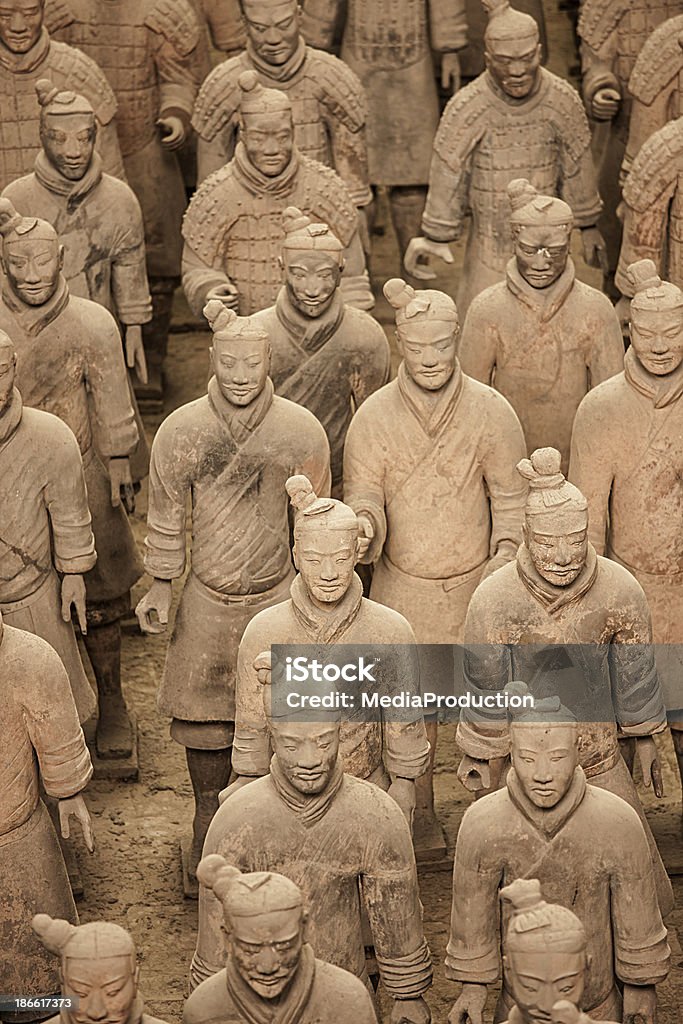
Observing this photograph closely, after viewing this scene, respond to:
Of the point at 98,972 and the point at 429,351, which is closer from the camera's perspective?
the point at 98,972

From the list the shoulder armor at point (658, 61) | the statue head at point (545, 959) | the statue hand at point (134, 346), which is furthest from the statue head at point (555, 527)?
the shoulder armor at point (658, 61)

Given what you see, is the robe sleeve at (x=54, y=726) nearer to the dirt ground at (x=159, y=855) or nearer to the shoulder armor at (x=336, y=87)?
the dirt ground at (x=159, y=855)

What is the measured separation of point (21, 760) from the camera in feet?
25.1

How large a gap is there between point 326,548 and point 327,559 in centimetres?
3

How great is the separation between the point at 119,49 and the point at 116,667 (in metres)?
3.07

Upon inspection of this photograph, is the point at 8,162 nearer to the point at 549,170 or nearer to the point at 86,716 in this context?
the point at 549,170

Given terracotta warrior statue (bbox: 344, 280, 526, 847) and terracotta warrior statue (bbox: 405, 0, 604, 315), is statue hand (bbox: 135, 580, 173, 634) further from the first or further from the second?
terracotta warrior statue (bbox: 405, 0, 604, 315)

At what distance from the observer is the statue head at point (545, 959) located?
21.5 ft

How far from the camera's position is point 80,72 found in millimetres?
10961

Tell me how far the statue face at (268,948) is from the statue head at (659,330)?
2505 millimetres

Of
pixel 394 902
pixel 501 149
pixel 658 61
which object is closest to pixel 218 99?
pixel 501 149

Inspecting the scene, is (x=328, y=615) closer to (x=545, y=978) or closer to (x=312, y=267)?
(x=545, y=978)

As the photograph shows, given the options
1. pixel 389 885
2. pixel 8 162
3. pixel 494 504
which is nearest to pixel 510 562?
pixel 494 504

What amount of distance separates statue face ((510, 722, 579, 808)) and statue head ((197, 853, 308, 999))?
0.69 metres
